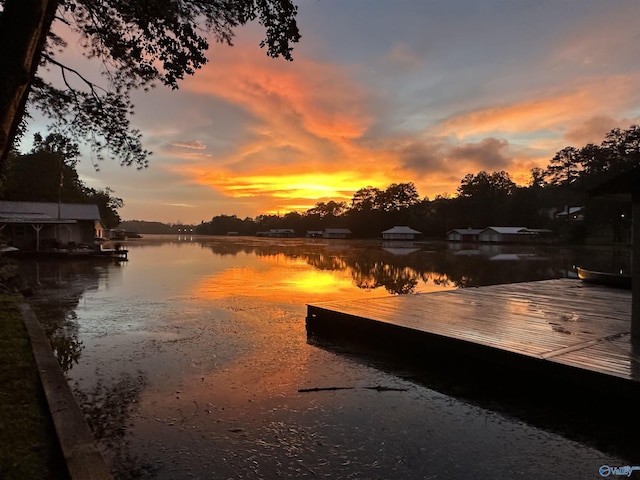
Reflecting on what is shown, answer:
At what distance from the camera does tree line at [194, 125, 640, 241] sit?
6062cm

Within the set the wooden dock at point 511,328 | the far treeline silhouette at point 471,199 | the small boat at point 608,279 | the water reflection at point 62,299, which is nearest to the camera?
the wooden dock at point 511,328

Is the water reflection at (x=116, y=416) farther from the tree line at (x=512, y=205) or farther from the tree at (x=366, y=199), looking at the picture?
the tree at (x=366, y=199)

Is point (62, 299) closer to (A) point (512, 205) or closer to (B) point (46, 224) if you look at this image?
(B) point (46, 224)

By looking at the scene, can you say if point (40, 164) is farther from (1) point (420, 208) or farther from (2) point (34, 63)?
(1) point (420, 208)

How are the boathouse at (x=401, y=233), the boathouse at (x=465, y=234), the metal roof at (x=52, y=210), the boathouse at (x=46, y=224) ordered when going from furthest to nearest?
1. the boathouse at (x=401, y=233)
2. the boathouse at (x=465, y=234)
3. the metal roof at (x=52, y=210)
4. the boathouse at (x=46, y=224)

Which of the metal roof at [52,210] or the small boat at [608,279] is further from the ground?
the metal roof at [52,210]

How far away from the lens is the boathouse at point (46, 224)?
31.7 metres

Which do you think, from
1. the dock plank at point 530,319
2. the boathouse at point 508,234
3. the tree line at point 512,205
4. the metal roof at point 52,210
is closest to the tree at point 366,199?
the tree line at point 512,205

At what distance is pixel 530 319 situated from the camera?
8086mm

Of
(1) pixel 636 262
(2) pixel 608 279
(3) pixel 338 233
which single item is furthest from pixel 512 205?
(1) pixel 636 262

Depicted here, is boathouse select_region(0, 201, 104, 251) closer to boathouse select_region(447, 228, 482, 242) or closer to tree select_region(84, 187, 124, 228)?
tree select_region(84, 187, 124, 228)

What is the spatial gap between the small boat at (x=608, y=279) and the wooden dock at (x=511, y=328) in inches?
38.7

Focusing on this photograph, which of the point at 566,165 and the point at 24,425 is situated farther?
the point at 566,165

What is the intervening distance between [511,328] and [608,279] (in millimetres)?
8449
